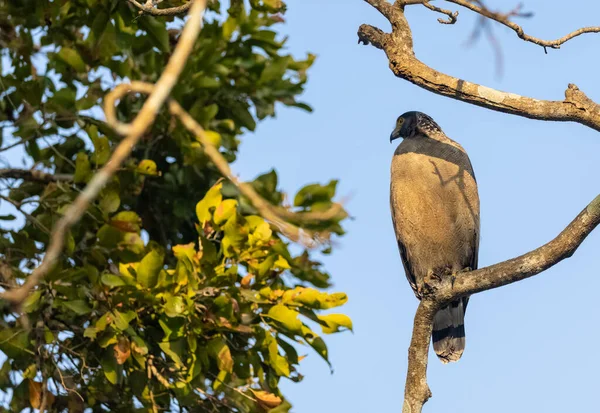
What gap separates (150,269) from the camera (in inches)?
162

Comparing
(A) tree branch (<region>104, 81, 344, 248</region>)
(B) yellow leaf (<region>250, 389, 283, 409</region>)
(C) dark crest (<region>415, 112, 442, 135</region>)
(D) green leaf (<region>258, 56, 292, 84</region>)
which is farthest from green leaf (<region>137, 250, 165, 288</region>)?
(C) dark crest (<region>415, 112, 442, 135</region>)

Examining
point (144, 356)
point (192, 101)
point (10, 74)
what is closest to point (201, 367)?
point (144, 356)

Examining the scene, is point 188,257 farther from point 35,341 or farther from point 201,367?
point 35,341

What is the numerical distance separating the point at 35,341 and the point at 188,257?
0.96 m

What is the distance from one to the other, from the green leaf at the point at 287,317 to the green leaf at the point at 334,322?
219mm

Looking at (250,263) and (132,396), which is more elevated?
(250,263)

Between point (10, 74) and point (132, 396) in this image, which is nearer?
point (132, 396)

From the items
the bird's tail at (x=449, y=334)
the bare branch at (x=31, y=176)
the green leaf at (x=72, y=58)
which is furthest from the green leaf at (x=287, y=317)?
the green leaf at (x=72, y=58)

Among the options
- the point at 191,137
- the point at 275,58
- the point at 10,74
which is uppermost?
the point at 275,58

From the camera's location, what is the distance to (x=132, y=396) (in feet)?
15.9

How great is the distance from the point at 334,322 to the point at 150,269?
1.05 meters

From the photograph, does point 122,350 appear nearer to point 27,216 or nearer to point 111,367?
point 111,367

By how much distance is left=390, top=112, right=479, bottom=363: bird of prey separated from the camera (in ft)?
18.0

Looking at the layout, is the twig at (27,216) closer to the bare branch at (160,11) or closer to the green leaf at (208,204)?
the green leaf at (208,204)
